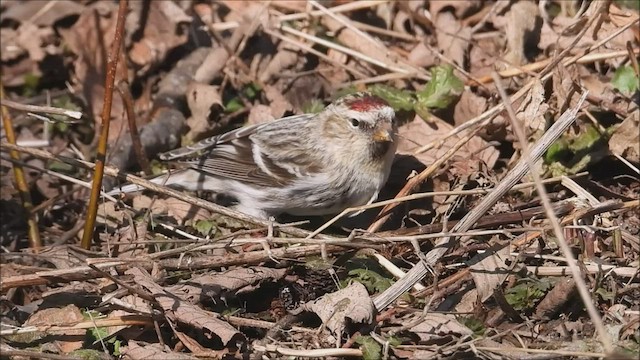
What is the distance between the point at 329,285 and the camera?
450 cm

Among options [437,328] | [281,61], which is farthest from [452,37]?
[437,328]

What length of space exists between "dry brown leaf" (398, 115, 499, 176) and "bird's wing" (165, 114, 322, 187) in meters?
0.58

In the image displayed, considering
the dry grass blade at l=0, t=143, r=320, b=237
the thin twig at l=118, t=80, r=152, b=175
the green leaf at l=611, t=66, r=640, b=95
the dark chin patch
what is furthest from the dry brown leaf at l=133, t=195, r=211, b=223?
the green leaf at l=611, t=66, r=640, b=95

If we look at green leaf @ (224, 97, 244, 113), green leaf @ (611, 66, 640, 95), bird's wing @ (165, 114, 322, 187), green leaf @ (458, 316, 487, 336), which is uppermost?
green leaf @ (611, 66, 640, 95)

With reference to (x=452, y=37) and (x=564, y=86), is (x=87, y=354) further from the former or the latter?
(x=452, y=37)

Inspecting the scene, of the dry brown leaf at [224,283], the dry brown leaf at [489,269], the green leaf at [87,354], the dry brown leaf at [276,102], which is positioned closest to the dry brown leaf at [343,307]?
the dry brown leaf at [224,283]

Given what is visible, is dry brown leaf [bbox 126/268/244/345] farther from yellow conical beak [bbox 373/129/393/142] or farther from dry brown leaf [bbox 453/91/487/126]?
dry brown leaf [bbox 453/91/487/126]

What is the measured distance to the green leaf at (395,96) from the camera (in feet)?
18.6

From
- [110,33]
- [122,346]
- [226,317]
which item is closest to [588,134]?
[226,317]

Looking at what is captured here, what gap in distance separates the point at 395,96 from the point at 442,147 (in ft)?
1.63

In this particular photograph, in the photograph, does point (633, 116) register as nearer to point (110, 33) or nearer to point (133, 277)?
point (133, 277)

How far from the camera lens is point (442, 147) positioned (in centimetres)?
544

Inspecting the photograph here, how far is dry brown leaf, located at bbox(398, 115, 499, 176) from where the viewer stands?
525 cm

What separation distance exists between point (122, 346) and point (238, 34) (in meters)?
2.83
